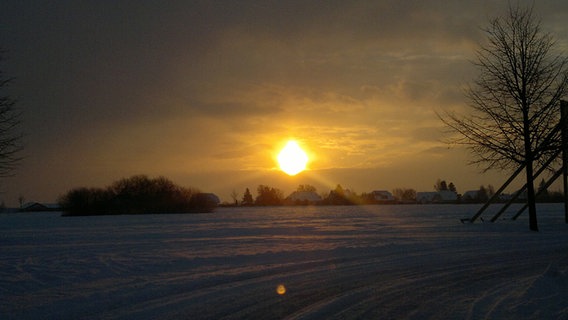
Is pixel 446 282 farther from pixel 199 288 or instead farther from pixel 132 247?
pixel 132 247

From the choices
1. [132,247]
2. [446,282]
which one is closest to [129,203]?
[132,247]

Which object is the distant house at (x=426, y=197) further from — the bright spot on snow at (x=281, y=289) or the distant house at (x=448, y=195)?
the bright spot on snow at (x=281, y=289)

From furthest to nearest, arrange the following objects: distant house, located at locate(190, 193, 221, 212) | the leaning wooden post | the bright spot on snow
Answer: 1. distant house, located at locate(190, 193, 221, 212)
2. the leaning wooden post
3. the bright spot on snow

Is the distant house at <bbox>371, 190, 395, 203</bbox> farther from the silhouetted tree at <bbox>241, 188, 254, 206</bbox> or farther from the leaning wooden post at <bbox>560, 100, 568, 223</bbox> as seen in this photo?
the leaning wooden post at <bbox>560, 100, 568, 223</bbox>

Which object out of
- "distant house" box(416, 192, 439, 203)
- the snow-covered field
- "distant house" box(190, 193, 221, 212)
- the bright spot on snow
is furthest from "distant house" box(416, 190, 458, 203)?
the bright spot on snow

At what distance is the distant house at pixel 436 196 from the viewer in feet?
607

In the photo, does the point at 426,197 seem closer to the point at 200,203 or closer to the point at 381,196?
the point at 381,196

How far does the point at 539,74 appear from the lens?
2583 cm

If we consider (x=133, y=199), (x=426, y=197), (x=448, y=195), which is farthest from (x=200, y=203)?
(x=448, y=195)

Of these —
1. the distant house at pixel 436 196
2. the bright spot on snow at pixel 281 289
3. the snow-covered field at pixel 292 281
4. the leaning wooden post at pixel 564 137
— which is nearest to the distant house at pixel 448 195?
the distant house at pixel 436 196

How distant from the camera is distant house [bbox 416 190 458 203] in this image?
607 feet

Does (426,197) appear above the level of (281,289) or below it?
above

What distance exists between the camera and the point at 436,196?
187125mm

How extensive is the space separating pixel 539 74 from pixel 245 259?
740 inches
